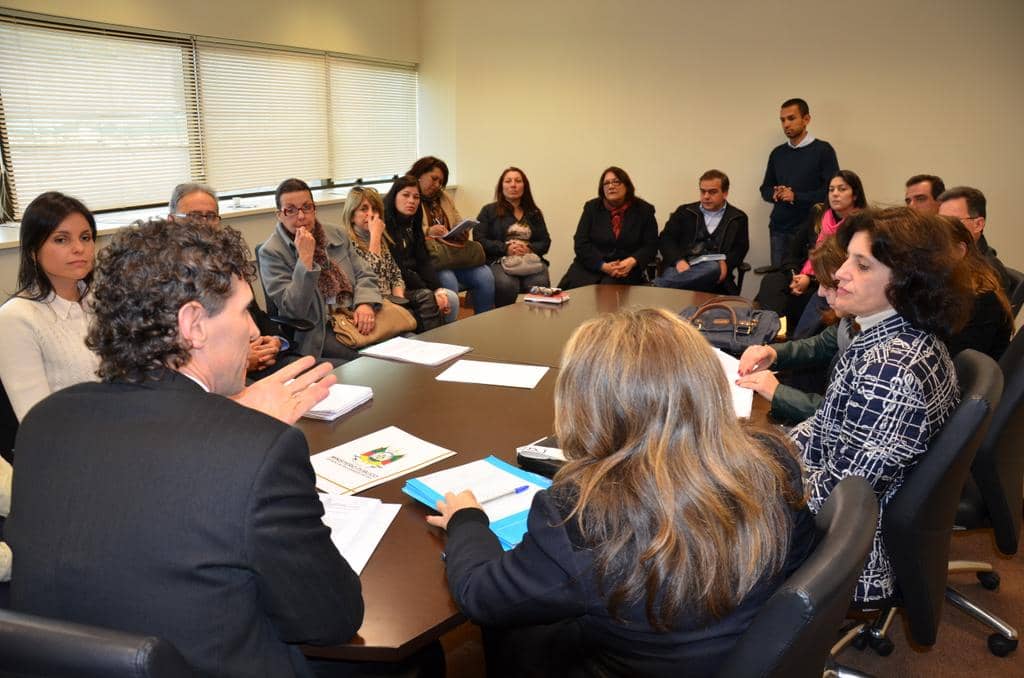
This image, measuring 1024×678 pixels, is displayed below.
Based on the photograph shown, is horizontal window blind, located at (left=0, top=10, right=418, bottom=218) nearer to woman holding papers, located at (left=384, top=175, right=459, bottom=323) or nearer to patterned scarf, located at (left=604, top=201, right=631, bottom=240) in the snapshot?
→ woman holding papers, located at (left=384, top=175, right=459, bottom=323)

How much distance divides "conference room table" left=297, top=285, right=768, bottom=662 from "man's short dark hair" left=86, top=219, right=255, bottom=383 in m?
0.53

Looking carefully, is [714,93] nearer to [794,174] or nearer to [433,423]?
[794,174]

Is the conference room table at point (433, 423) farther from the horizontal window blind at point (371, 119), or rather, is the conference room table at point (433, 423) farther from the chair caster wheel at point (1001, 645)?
the horizontal window blind at point (371, 119)

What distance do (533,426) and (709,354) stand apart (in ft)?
3.24

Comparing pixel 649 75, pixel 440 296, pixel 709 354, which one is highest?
pixel 649 75

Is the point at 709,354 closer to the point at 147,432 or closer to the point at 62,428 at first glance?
the point at 147,432

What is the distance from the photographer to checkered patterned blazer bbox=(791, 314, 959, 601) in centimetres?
169

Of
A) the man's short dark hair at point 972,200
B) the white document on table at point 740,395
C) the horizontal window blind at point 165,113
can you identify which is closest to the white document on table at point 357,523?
the white document on table at point 740,395

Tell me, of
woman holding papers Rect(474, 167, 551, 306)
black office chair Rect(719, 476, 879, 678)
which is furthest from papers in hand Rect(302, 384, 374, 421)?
woman holding papers Rect(474, 167, 551, 306)

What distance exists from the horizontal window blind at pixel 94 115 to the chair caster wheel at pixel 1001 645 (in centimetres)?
492

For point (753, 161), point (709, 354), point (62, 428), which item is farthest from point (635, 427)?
point (753, 161)

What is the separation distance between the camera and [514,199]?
5797 millimetres

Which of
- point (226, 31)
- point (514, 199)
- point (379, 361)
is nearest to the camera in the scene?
point (379, 361)

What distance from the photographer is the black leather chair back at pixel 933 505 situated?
1.65m
